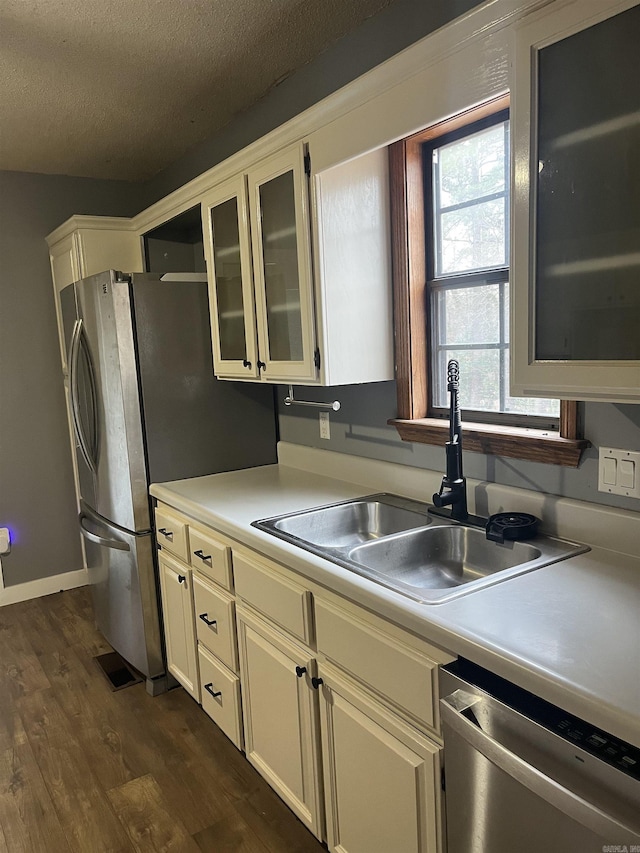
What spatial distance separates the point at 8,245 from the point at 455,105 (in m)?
3.00

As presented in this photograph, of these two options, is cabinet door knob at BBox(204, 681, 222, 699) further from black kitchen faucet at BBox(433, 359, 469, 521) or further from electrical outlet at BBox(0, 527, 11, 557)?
electrical outlet at BBox(0, 527, 11, 557)

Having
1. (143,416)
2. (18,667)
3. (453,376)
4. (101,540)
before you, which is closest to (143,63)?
(143,416)

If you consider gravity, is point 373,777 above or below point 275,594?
below

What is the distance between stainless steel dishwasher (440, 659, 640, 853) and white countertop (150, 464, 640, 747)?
5 centimetres

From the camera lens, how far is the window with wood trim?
1.86 meters

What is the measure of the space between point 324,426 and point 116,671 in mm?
1497

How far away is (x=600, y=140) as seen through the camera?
1160mm

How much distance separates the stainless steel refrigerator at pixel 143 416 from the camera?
8.48 feet

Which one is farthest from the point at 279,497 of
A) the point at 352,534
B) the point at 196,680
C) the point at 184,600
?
the point at 196,680

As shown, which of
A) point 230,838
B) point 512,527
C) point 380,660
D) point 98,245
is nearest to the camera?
point 380,660

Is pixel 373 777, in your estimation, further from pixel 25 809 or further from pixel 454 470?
pixel 25 809

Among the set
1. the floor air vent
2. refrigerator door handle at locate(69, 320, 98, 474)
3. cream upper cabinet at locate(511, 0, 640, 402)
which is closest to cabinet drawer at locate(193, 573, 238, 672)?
the floor air vent

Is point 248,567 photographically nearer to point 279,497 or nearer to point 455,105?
point 279,497

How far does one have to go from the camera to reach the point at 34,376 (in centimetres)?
375
